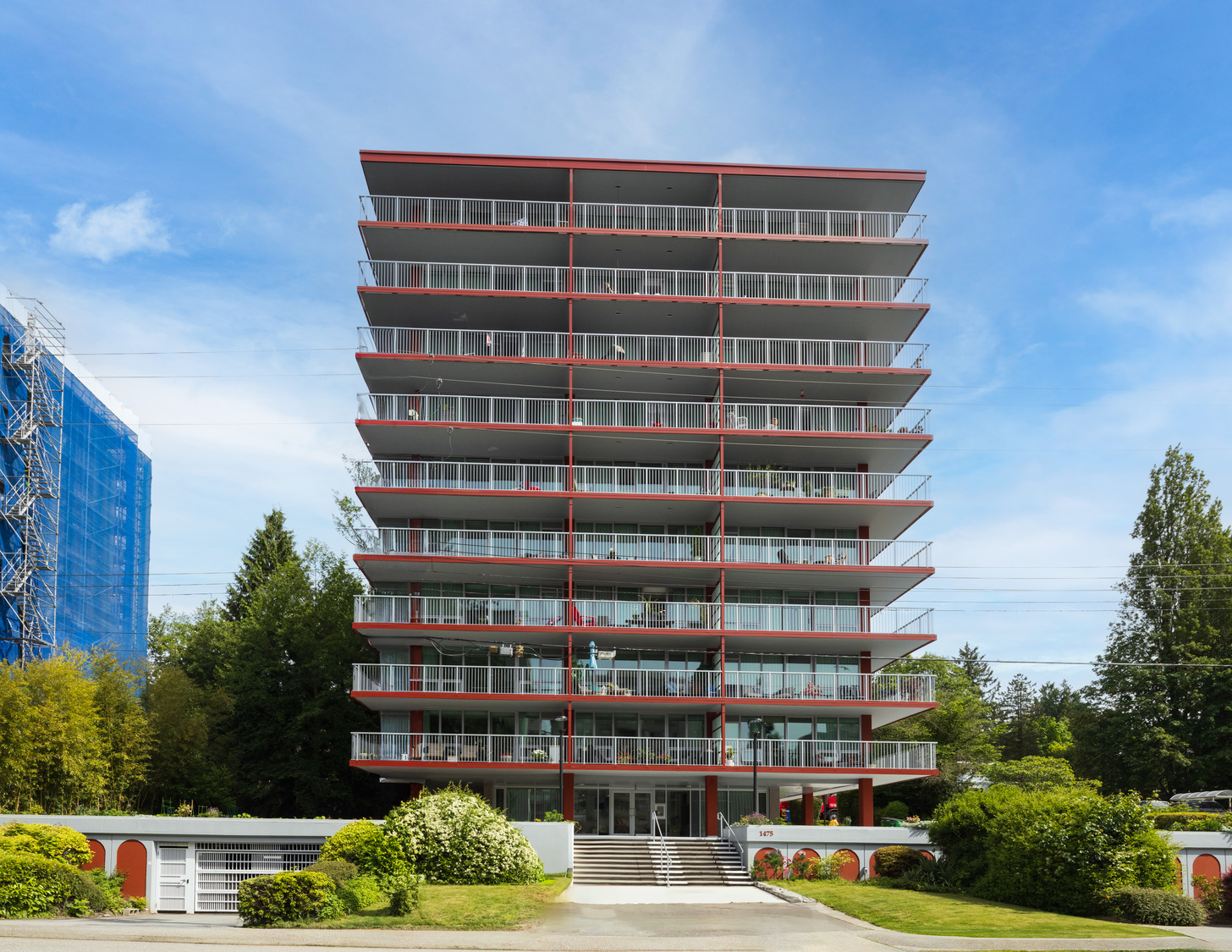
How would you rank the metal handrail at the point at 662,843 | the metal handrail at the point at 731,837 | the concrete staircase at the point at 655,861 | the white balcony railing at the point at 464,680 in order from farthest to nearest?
the white balcony railing at the point at 464,680
the metal handrail at the point at 731,837
the concrete staircase at the point at 655,861
the metal handrail at the point at 662,843

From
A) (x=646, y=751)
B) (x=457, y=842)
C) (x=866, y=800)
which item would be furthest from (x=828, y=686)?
(x=457, y=842)

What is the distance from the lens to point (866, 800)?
135 ft

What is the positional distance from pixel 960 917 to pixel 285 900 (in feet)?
46.2

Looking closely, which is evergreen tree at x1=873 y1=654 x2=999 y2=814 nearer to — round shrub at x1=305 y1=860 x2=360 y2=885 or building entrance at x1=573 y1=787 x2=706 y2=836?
building entrance at x1=573 y1=787 x2=706 y2=836

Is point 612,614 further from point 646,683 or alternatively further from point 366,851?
point 366,851

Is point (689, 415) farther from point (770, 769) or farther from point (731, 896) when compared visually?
point (731, 896)

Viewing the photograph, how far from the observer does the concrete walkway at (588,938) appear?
63.0 feet

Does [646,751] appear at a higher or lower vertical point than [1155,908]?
higher

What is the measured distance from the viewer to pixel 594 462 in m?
45.6

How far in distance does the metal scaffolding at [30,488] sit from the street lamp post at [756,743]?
29819mm

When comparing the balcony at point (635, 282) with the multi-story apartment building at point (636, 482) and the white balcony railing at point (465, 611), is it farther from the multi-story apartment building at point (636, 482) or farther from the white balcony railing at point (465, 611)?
the white balcony railing at point (465, 611)

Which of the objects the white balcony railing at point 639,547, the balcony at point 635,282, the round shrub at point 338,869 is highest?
the balcony at point 635,282

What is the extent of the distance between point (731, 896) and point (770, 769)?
386 inches

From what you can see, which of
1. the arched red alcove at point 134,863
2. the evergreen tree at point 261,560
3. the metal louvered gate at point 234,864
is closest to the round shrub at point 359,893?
the metal louvered gate at point 234,864
